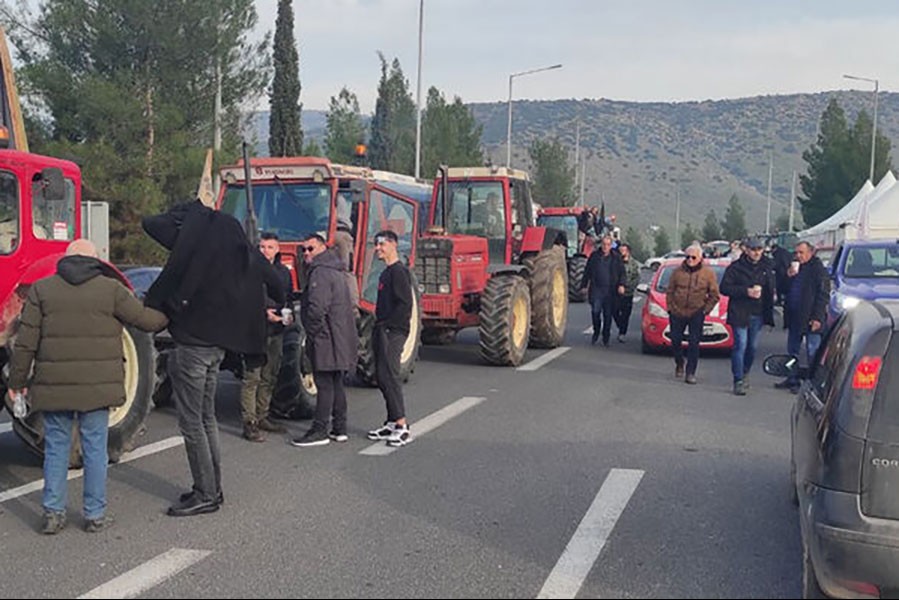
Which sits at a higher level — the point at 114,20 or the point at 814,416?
the point at 114,20

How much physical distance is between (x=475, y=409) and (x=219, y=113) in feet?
49.4

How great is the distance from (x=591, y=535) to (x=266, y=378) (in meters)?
3.88

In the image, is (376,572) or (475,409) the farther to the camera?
(475,409)

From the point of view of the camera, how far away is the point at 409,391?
37.8 ft

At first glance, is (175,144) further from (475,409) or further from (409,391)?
(475,409)

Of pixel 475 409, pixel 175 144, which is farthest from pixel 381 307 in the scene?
pixel 175 144

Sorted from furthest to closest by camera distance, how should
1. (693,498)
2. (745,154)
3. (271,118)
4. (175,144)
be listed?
1. (745,154)
2. (271,118)
3. (175,144)
4. (693,498)

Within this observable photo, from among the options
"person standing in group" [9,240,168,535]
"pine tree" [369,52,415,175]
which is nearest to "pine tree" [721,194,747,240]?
"pine tree" [369,52,415,175]

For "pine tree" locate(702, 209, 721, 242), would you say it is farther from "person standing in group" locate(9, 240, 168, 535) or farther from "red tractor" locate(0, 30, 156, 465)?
"person standing in group" locate(9, 240, 168, 535)

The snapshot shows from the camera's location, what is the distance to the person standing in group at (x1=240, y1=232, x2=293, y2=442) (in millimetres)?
8734

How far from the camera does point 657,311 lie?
50.2 ft

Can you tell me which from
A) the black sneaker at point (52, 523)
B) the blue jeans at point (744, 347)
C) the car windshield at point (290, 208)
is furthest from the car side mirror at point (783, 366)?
the car windshield at point (290, 208)

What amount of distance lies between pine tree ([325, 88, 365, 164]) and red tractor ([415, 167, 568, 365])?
26.7 meters

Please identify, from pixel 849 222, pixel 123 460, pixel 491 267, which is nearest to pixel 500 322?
pixel 491 267
